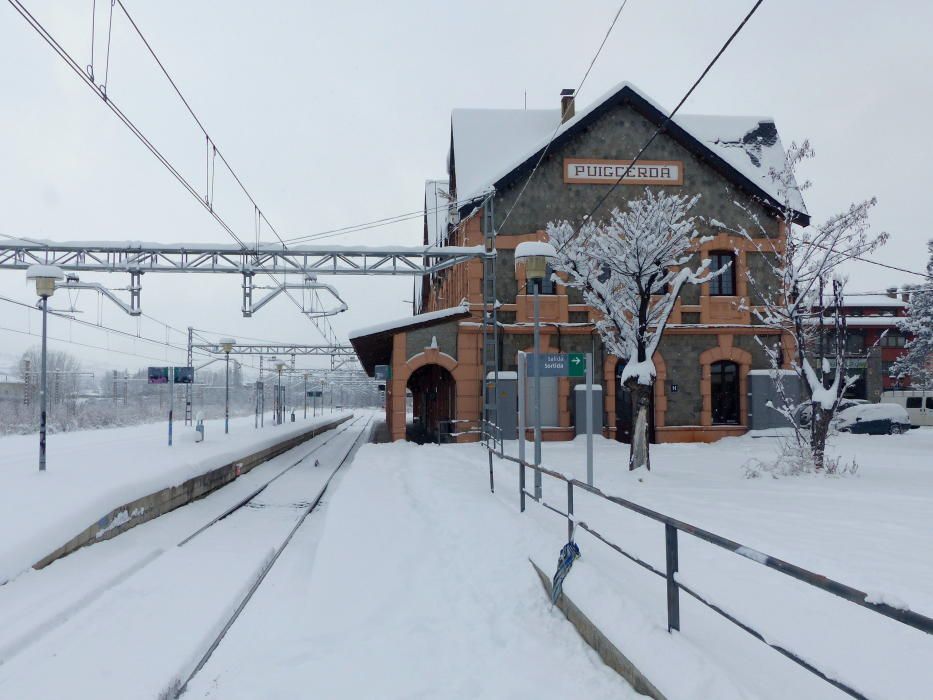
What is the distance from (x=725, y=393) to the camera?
23625 mm

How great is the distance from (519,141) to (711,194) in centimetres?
742

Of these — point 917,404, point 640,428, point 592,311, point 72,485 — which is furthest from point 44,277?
point 917,404

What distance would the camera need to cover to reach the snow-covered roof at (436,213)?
105 feet

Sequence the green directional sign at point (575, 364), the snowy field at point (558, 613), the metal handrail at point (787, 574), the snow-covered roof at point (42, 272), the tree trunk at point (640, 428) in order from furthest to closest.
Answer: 1. the tree trunk at point (640, 428)
2. the snow-covered roof at point (42, 272)
3. the green directional sign at point (575, 364)
4. the snowy field at point (558, 613)
5. the metal handrail at point (787, 574)

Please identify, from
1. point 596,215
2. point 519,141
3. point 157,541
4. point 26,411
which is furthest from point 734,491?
point 26,411

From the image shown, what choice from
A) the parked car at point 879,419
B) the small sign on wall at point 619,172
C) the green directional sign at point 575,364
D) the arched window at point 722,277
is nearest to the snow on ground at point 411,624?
→ the green directional sign at point 575,364

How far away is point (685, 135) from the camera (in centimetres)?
2334

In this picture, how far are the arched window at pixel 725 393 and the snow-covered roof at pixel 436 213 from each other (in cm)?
1321

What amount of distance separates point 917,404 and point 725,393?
793 inches

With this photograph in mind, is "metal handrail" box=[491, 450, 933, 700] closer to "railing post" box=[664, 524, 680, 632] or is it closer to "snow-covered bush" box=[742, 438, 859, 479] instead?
"railing post" box=[664, 524, 680, 632]

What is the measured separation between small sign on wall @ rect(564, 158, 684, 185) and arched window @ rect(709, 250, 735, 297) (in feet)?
9.44

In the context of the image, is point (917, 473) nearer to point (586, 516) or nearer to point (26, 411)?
point (586, 516)

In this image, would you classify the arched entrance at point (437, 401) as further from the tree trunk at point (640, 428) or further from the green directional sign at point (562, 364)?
the green directional sign at point (562, 364)

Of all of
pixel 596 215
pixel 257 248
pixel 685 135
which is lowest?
pixel 257 248
